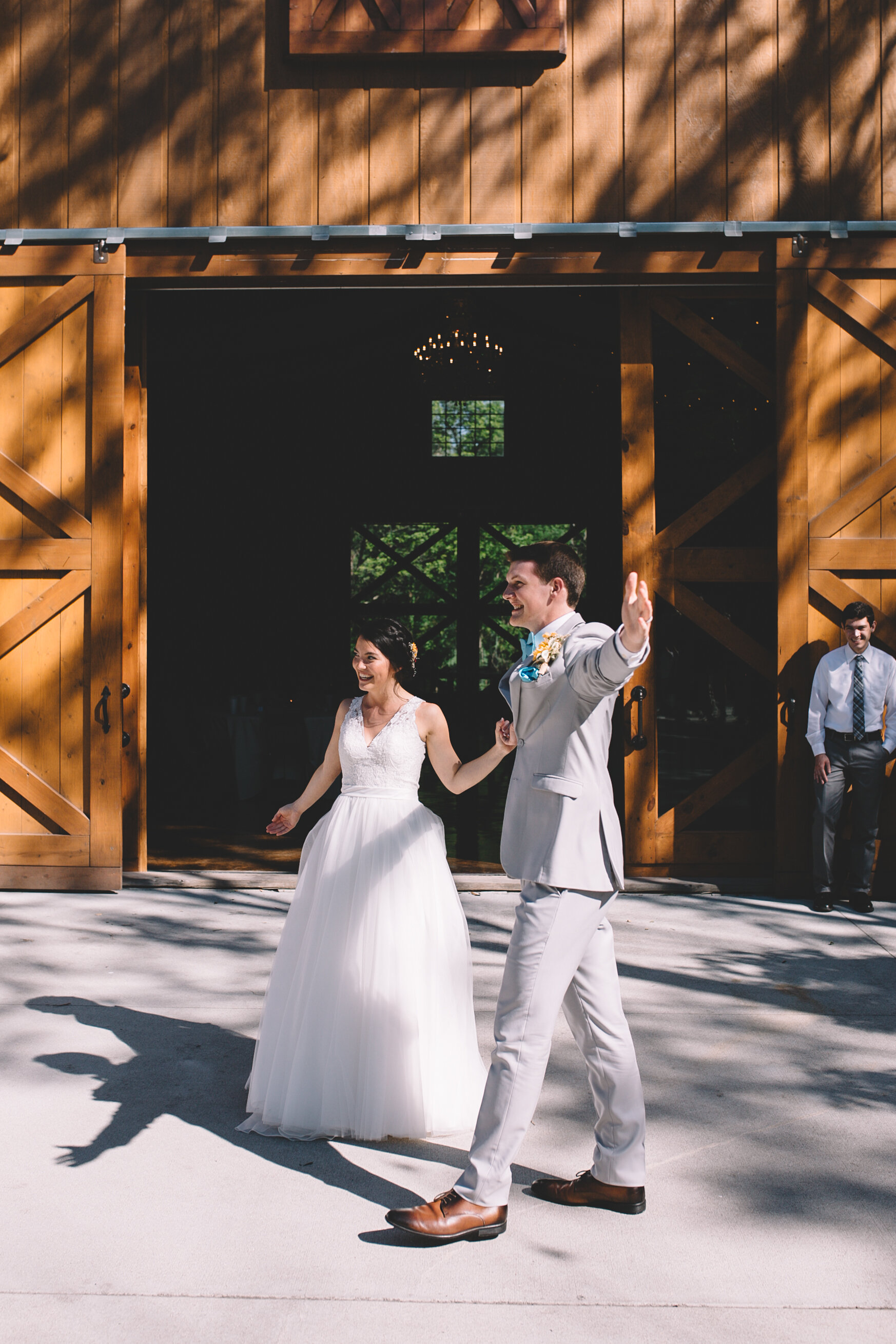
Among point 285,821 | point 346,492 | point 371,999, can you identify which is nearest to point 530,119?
point 285,821

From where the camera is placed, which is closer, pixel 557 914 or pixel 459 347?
pixel 557 914

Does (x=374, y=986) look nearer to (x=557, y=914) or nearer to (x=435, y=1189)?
(x=435, y=1189)

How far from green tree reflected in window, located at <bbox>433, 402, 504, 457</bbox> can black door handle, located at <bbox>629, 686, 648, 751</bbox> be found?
33.0 ft

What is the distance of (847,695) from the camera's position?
6.82 m

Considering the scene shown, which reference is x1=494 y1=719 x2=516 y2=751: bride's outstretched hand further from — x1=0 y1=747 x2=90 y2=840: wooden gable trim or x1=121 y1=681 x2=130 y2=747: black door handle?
x1=0 y1=747 x2=90 y2=840: wooden gable trim

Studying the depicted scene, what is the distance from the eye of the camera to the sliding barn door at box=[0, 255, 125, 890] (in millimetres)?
7215

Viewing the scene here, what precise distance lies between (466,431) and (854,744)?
1143 centimetres

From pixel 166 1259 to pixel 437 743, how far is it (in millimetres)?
1836

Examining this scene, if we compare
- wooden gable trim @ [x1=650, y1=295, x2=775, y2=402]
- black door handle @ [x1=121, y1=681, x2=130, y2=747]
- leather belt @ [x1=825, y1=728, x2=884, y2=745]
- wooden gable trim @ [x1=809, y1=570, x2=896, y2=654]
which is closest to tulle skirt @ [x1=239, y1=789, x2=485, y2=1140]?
black door handle @ [x1=121, y1=681, x2=130, y2=747]

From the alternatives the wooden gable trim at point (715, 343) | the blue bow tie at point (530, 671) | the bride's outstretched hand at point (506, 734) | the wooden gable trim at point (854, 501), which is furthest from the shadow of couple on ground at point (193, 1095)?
the wooden gable trim at point (715, 343)

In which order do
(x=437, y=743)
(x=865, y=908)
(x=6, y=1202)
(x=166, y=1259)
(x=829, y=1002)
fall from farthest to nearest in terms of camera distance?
1. (x=865, y=908)
2. (x=829, y=1002)
3. (x=437, y=743)
4. (x=6, y=1202)
5. (x=166, y=1259)

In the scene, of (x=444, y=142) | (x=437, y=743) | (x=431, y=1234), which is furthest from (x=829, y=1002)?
(x=444, y=142)

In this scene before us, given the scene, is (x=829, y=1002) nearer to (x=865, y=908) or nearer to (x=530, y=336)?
(x=865, y=908)

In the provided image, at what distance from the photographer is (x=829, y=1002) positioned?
4.97m
